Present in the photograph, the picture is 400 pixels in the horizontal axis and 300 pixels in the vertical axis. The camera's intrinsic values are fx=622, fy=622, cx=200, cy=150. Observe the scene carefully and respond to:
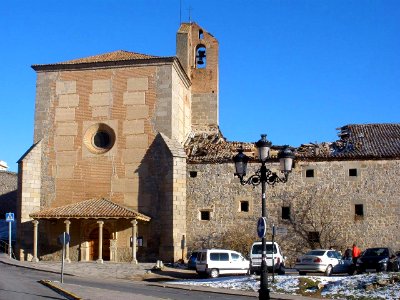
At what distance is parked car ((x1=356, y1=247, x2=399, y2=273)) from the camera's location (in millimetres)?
24453

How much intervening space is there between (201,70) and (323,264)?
21.1 metres

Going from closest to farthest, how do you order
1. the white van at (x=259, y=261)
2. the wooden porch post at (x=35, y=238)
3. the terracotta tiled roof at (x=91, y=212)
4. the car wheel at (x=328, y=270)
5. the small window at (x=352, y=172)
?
the car wheel at (x=328, y=270) → the white van at (x=259, y=261) → the terracotta tiled roof at (x=91, y=212) → the wooden porch post at (x=35, y=238) → the small window at (x=352, y=172)

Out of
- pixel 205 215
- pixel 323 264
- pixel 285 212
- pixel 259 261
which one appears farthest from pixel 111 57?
pixel 323 264

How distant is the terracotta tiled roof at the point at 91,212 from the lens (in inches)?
1284

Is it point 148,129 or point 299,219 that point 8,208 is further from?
point 299,219

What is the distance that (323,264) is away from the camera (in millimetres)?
25125

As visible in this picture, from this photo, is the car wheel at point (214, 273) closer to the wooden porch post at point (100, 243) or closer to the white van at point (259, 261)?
the white van at point (259, 261)

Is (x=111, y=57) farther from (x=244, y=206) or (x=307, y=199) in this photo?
(x=307, y=199)

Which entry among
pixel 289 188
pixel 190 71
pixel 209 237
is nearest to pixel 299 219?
pixel 289 188

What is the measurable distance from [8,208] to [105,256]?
64.5ft

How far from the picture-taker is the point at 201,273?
90.5 feet

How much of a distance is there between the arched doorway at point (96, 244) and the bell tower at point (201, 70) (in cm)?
1106

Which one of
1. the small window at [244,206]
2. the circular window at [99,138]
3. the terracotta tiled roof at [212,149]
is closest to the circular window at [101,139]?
the circular window at [99,138]

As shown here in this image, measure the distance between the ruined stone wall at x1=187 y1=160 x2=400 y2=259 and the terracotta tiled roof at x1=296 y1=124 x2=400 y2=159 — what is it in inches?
17.5
